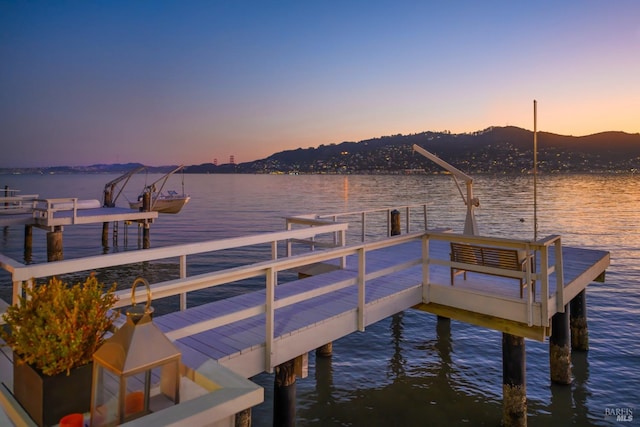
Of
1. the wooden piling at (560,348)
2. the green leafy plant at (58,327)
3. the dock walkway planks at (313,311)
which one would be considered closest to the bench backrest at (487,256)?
the dock walkway planks at (313,311)

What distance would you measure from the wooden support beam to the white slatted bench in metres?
0.61

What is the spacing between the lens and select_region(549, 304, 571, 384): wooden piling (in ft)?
31.8

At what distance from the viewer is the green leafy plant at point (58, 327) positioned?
2631 mm

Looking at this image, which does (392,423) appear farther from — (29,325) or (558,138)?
(558,138)

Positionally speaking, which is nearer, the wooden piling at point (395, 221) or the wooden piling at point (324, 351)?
the wooden piling at point (324, 351)

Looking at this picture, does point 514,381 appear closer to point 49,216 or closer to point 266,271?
point 266,271

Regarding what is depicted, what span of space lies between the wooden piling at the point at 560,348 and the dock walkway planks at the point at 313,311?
1.00 metres

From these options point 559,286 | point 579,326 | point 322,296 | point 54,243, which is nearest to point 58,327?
point 322,296

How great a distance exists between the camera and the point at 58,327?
259 cm

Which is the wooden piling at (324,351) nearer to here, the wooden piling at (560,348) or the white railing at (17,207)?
the wooden piling at (560,348)

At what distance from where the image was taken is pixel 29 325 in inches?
105

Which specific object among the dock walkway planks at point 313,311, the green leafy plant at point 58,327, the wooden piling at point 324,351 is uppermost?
the green leafy plant at point 58,327

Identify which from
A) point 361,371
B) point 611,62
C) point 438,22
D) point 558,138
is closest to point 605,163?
point 558,138

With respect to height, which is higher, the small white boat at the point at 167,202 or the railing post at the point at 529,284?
the small white boat at the point at 167,202
